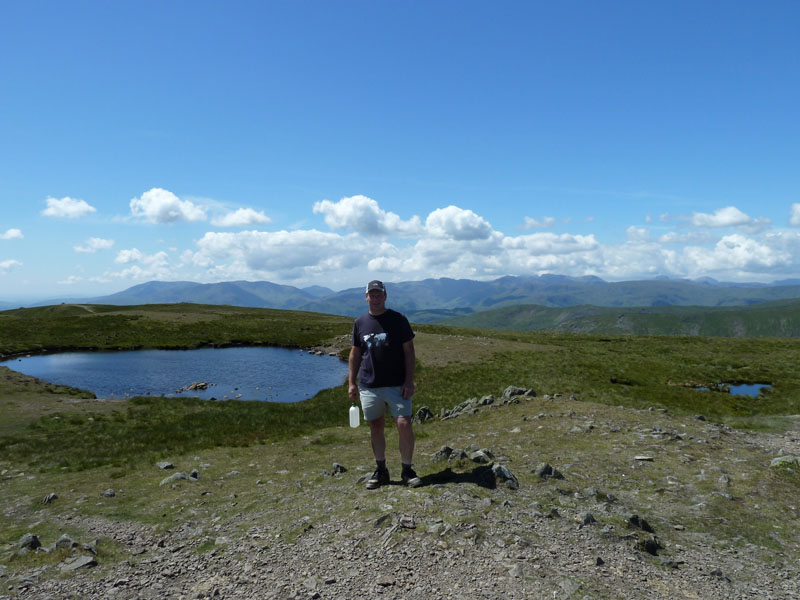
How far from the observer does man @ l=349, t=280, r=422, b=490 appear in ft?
33.8

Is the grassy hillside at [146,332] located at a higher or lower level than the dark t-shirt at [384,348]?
lower

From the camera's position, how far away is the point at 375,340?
406 inches

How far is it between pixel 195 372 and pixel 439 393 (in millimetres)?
33665

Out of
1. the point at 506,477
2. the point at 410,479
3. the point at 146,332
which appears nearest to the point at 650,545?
the point at 506,477

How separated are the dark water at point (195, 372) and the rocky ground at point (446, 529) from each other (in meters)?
27.0

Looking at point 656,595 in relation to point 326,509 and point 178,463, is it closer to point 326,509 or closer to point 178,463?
point 326,509

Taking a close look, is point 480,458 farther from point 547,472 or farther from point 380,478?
point 380,478

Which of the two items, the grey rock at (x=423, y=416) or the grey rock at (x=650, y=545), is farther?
the grey rock at (x=423, y=416)

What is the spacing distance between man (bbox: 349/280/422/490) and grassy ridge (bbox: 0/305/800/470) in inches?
495

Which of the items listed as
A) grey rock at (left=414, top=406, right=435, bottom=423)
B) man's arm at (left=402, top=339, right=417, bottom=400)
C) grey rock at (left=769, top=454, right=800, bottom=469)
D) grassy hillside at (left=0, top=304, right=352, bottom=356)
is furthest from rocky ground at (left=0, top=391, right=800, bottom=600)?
grassy hillside at (left=0, top=304, right=352, bottom=356)

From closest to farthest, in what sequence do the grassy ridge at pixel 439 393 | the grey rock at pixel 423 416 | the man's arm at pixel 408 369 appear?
the man's arm at pixel 408 369, the grassy ridge at pixel 439 393, the grey rock at pixel 423 416

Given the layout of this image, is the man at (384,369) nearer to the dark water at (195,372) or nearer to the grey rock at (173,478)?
the grey rock at (173,478)

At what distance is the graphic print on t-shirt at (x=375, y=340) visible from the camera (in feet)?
33.7

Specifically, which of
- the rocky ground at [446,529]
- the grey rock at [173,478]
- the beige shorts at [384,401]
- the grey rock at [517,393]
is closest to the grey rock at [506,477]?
the rocky ground at [446,529]
